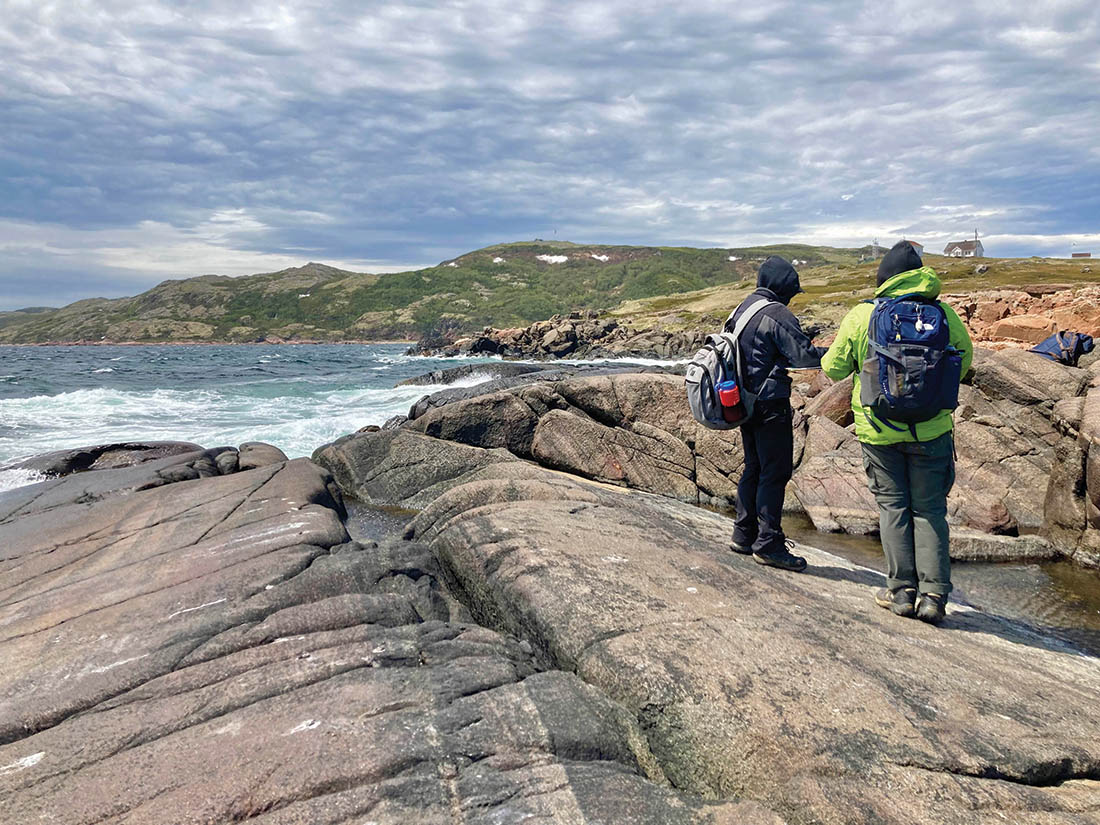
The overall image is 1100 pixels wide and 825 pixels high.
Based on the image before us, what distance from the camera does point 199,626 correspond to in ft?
16.6

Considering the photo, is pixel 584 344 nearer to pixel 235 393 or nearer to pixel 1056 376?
pixel 235 393

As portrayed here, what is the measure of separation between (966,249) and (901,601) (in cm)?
20071

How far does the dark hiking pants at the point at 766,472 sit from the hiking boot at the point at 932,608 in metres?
1.37

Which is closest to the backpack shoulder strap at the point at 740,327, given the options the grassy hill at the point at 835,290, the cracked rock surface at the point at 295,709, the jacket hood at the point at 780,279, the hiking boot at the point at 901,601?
the jacket hood at the point at 780,279

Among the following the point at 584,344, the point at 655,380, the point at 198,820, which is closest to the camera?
the point at 198,820

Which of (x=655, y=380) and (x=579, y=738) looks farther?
(x=655, y=380)

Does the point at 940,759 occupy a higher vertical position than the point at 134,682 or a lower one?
lower

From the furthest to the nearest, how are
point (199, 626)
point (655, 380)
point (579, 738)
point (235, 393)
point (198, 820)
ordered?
point (235, 393)
point (655, 380)
point (199, 626)
point (579, 738)
point (198, 820)

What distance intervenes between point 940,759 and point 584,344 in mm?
85828

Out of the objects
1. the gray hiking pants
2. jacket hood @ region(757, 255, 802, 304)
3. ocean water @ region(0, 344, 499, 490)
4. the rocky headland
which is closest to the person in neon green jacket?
the gray hiking pants

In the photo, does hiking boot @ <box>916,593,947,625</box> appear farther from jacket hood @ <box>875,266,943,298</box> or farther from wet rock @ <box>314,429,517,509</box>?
wet rock @ <box>314,429,517,509</box>

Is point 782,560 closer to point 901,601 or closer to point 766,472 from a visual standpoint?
point 766,472

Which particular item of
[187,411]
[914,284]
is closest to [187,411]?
[187,411]

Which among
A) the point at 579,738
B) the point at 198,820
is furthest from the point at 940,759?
the point at 198,820
